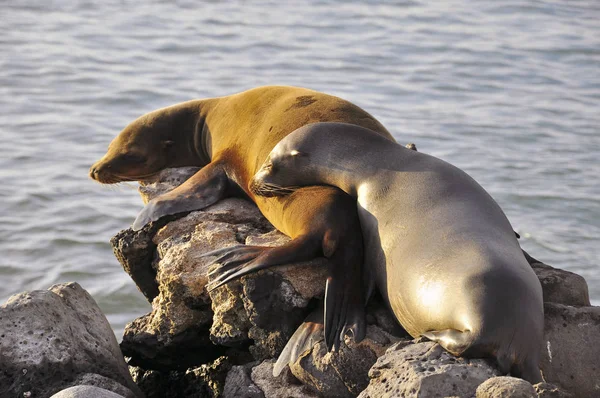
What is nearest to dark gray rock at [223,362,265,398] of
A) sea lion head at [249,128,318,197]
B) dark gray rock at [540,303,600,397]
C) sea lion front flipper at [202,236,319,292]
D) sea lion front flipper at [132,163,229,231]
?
sea lion front flipper at [202,236,319,292]

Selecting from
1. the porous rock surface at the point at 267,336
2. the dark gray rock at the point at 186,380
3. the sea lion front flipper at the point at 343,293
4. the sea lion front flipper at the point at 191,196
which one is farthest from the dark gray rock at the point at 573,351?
the sea lion front flipper at the point at 191,196

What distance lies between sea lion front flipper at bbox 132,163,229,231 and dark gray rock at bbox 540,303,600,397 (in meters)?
2.19

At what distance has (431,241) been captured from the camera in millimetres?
4395

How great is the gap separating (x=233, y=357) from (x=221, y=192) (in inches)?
45.0

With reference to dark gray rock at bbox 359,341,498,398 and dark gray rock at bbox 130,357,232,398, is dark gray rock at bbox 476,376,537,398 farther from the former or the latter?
dark gray rock at bbox 130,357,232,398

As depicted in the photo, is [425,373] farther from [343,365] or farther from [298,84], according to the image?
[298,84]

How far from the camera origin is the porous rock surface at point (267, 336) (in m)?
3.81

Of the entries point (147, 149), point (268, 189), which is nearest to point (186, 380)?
point (268, 189)

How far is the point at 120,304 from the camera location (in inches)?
306

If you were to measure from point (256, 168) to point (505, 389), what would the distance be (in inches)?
109

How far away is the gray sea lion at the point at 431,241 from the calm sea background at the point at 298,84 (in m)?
2.86

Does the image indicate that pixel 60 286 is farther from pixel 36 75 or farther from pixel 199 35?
pixel 199 35

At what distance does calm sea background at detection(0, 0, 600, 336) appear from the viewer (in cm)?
913

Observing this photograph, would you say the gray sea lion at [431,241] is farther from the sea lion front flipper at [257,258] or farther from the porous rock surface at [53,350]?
the porous rock surface at [53,350]
